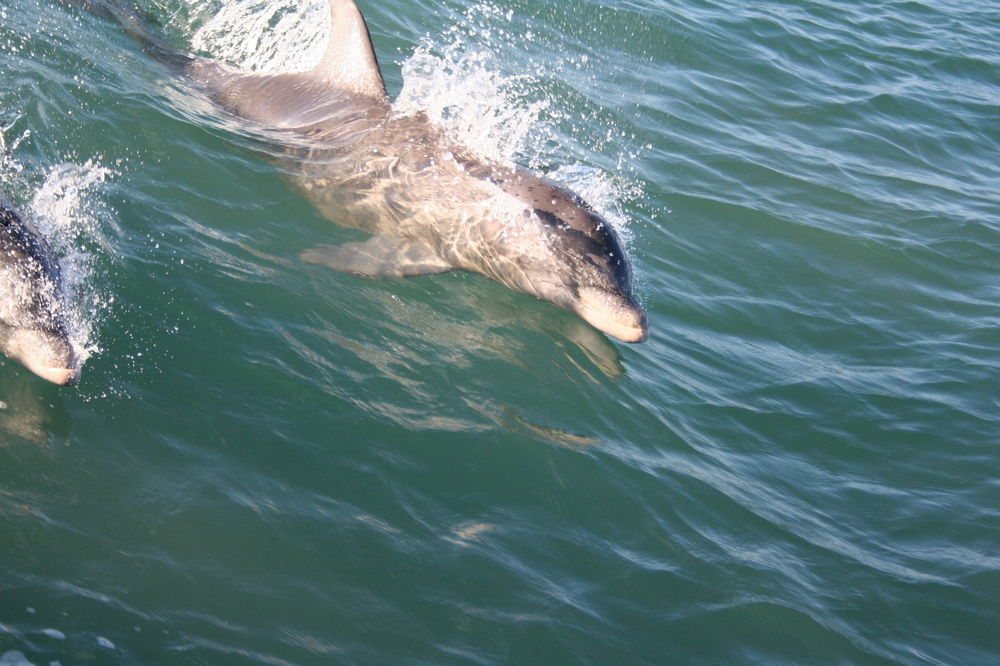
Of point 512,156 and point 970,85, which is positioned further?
point 970,85

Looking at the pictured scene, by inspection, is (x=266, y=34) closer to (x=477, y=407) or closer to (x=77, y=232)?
(x=77, y=232)

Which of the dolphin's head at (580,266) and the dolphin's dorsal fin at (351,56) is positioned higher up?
the dolphin's dorsal fin at (351,56)

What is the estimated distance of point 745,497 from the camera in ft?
25.9

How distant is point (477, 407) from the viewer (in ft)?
25.4

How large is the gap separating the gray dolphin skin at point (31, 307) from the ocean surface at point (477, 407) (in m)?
0.19

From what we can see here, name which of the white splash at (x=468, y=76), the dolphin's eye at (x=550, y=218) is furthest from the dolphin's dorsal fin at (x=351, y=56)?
the dolphin's eye at (x=550, y=218)

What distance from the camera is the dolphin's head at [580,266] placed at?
29.6ft

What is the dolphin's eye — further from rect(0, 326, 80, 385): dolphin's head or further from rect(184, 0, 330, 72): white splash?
rect(0, 326, 80, 385): dolphin's head

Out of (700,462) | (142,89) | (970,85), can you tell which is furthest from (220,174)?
(970,85)

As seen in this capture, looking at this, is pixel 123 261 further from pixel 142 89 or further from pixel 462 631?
pixel 462 631

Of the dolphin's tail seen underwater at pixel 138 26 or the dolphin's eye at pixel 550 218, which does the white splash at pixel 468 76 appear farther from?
the dolphin's eye at pixel 550 218

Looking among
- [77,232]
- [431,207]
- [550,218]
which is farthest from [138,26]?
[550,218]

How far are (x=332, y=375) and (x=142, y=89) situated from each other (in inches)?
186

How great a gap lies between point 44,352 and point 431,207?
4.14m
